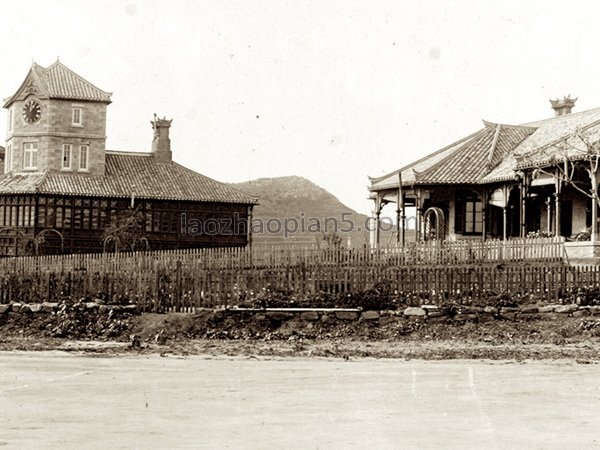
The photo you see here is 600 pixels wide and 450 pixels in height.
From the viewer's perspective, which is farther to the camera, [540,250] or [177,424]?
[540,250]

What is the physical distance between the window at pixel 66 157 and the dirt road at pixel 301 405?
135ft

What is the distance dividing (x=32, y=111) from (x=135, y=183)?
706cm

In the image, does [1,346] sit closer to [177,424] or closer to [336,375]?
[336,375]

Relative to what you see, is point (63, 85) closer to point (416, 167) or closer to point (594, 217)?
point (416, 167)

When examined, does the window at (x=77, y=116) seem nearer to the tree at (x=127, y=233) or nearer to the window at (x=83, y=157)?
the window at (x=83, y=157)

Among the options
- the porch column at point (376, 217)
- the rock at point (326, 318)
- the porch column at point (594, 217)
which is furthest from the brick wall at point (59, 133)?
the rock at point (326, 318)

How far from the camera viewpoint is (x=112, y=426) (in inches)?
332

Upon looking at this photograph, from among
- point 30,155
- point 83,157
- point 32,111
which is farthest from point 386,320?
point 32,111

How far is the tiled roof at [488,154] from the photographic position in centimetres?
3862

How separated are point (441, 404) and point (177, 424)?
276 centimetres

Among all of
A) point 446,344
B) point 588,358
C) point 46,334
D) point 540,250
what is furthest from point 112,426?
point 540,250

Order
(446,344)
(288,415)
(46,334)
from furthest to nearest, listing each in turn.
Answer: (46,334)
(446,344)
(288,415)

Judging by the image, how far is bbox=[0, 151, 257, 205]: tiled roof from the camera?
52812 millimetres

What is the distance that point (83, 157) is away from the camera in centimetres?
5525
